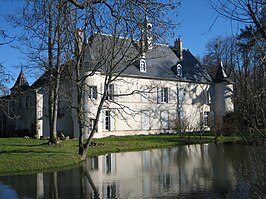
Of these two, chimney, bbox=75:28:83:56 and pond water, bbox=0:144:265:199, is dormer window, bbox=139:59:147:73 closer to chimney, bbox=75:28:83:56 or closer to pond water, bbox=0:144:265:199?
chimney, bbox=75:28:83:56

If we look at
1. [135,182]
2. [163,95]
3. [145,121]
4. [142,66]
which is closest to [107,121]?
[145,121]

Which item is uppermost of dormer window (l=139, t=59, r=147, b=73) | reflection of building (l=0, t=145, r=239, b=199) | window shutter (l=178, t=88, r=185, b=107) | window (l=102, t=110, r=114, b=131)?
dormer window (l=139, t=59, r=147, b=73)

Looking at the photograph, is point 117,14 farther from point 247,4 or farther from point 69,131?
point 69,131

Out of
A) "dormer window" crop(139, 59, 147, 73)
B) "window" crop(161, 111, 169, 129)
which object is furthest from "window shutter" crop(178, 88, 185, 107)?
"dormer window" crop(139, 59, 147, 73)

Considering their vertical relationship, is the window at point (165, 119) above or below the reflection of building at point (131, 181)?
above

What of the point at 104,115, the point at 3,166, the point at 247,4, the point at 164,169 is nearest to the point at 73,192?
the point at 164,169

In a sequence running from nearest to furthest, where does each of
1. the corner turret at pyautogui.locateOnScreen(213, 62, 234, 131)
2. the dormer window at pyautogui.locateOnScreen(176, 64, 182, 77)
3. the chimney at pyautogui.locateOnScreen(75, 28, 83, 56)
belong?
the chimney at pyautogui.locateOnScreen(75, 28, 83, 56)
the dormer window at pyautogui.locateOnScreen(176, 64, 182, 77)
the corner turret at pyautogui.locateOnScreen(213, 62, 234, 131)

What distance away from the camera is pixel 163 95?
3831cm

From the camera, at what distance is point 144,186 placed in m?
10.2

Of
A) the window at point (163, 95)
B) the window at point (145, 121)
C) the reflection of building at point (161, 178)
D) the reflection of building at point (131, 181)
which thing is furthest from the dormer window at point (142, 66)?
the reflection of building at point (131, 181)

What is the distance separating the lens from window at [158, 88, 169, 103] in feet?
125

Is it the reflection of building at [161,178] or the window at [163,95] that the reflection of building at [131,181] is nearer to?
the reflection of building at [161,178]

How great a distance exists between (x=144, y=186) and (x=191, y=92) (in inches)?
1253

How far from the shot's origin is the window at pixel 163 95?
38031 mm
